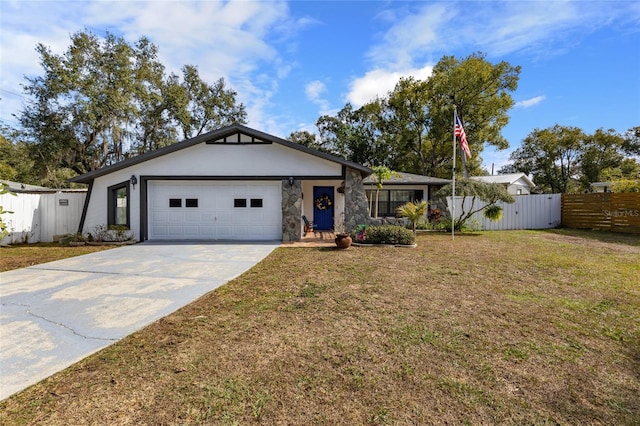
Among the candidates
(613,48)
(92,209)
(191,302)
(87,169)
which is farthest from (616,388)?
(87,169)

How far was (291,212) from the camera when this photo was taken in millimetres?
11695

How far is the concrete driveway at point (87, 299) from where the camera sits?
3.14 metres

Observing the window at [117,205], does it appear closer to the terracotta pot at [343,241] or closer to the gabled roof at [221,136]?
the gabled roof at [221,136]

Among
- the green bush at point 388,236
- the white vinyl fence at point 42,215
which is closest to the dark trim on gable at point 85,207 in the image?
the white vinyl fence at point 42,215

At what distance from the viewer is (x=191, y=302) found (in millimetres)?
4746

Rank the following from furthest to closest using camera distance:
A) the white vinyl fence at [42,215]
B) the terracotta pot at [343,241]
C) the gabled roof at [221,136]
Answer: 1. the gabled roof at [221,136]
2. the white vinyl fence at [42,215]
3. the terracotta pot at [343,241]

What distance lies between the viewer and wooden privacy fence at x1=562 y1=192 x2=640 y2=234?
13.2 metres

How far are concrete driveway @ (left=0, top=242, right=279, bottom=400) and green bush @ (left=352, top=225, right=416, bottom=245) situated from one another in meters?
3.61

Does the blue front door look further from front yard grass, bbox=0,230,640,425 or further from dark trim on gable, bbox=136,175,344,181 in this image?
front yard grass, bbox=0,230,640,425

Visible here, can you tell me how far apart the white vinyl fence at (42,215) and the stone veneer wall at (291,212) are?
8.59m

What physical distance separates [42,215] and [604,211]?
24239 millimetres

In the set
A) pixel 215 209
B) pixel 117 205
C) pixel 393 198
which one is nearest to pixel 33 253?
pixel 117 205

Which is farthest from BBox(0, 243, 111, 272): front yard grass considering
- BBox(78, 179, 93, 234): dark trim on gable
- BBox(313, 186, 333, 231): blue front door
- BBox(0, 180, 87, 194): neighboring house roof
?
BBox(313, 186, 333, 231): blue front door

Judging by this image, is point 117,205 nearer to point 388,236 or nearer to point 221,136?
point 221,136
